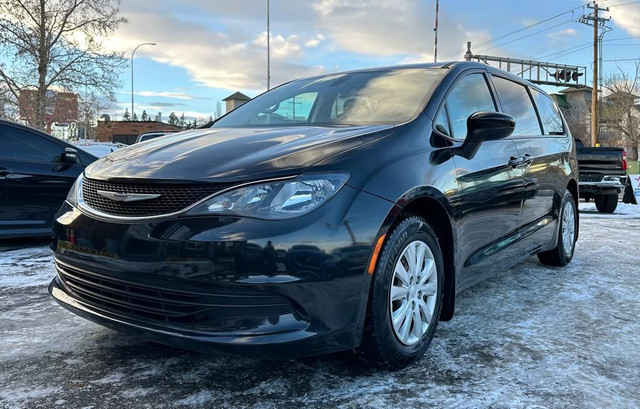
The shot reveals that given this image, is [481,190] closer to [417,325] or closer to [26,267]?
[417,325]

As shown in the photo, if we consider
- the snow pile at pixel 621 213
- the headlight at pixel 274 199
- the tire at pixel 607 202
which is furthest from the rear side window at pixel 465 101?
the tire at pixel 607 202

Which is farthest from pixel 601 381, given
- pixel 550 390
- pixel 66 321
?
pixel 66 321

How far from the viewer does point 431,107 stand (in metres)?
3.05

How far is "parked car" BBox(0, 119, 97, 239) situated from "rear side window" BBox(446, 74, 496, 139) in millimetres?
4256

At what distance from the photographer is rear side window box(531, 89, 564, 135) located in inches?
185

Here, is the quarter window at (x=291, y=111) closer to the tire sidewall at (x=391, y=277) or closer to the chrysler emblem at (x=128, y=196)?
the tire sidewall at (x=391, y=277)

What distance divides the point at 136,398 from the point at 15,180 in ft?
13.6

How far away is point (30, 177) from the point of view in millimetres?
5613

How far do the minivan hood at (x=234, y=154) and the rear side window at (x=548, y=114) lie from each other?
252cm

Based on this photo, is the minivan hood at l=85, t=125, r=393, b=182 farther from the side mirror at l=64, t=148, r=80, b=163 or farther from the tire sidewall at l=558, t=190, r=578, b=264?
the side mirror at l=64, t=148, r=80, b=163

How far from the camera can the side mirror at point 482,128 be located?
3.05 meters

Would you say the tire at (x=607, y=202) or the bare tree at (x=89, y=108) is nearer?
the tire at (x=607, y=202)

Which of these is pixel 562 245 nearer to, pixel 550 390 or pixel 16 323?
pixel 550 390

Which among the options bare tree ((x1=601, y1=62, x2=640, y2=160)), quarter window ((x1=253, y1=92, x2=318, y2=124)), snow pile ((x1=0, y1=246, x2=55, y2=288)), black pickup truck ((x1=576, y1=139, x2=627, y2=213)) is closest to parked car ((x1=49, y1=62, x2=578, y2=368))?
quarter window ((x1=253, y1=92, x2=318, y2=124))
